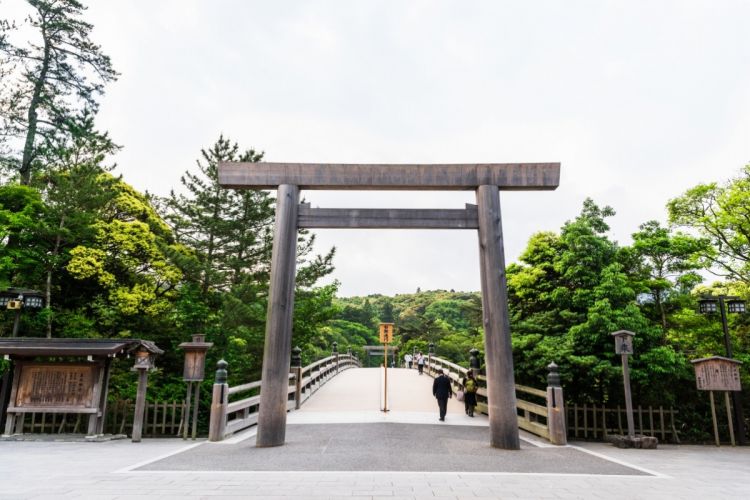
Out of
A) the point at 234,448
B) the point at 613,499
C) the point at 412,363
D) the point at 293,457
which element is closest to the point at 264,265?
the point at 234,448

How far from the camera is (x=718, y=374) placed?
945cm

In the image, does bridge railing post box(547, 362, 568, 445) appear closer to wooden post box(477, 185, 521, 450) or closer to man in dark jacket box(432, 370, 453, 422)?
wooden post box(477, 185, 521, 450)

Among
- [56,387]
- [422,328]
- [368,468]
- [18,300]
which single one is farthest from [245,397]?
[422,328]

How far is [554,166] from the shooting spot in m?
7.91

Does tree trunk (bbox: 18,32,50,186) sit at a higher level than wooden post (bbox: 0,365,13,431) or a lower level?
higher

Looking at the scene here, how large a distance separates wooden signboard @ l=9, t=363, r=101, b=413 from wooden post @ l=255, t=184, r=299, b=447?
14.7ft

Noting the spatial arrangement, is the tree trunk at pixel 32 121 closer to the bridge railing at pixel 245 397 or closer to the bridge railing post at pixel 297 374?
the bridge railing at pixel 245 397

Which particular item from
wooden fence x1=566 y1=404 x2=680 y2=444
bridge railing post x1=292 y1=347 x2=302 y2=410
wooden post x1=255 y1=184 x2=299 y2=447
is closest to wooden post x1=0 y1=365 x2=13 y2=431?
wooden post x1=255 y1=184 x2=299 y2=447

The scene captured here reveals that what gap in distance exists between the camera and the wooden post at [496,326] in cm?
718

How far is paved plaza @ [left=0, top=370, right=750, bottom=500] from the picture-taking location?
469 centimetres

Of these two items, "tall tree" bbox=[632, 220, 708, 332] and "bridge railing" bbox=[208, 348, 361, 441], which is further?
"tall tree" bbox=[632, 220, 708, 332]

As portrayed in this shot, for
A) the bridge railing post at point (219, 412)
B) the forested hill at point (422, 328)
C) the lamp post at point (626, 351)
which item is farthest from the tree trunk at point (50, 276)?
the lamp post at point (626, 351)

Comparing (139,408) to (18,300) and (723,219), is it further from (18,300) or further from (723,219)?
(723,219)

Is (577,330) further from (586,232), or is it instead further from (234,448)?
(234,448)
